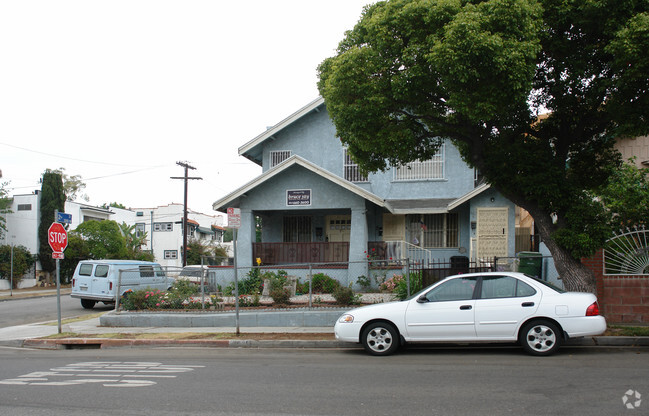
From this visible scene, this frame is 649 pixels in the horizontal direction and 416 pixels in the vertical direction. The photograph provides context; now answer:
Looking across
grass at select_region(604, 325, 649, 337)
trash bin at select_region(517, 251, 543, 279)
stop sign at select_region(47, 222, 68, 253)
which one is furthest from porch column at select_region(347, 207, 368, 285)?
stop sign at select_region(47, 222, 68, 253)

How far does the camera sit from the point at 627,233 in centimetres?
1162

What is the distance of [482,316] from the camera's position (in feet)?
29.9

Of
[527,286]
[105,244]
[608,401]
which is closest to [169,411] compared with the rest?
[608,401]

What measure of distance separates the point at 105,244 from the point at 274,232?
2324 centimetres

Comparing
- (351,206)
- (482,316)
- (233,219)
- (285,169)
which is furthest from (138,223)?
(482,316)

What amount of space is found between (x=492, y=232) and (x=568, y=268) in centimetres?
846

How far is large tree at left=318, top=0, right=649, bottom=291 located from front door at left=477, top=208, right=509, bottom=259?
717 centimetres

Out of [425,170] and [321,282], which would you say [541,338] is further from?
[425,170]

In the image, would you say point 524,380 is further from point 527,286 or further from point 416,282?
point 416,282

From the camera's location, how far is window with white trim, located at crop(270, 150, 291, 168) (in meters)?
22.8

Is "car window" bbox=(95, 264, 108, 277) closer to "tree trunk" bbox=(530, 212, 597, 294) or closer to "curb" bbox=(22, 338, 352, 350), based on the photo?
"curb" bbox=(22, 338, 352, 350)

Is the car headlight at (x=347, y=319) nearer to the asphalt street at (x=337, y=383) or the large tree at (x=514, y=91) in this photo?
the asphalt street at (x=337, y=383)

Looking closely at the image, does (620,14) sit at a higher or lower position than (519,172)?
higher

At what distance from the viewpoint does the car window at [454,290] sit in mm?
9375
